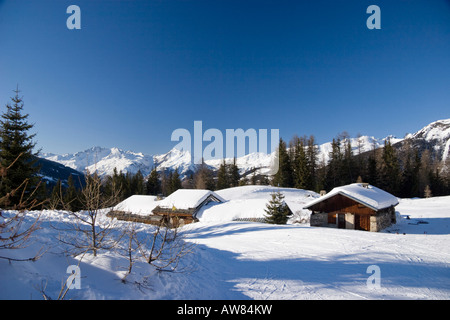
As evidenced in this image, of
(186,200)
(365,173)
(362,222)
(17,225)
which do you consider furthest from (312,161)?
(17,225)

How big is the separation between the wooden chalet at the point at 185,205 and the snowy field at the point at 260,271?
47.6ft

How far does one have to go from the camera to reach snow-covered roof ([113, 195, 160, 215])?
2692 centimetres

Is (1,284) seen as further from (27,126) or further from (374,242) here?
(27,126)

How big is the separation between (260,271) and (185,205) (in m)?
20.1

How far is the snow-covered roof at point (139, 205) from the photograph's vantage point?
26.9m

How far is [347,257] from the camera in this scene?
25.3 ft

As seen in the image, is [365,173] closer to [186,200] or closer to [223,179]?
[223,179]

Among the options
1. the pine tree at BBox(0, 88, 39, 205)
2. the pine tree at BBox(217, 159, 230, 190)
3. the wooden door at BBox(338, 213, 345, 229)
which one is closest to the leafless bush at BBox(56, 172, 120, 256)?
the pine tree at BBox(0, 88, 39, 205)

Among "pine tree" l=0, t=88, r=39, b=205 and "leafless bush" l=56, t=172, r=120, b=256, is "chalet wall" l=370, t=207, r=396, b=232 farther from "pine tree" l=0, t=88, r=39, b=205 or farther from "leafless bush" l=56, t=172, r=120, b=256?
"pine tree" l=0, t=88, r=39, b=205

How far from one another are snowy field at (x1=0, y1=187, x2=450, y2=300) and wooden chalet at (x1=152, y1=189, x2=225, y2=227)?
1452cm

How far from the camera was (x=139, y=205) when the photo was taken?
95.6 ft

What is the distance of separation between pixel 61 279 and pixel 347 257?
9060 millimetres
